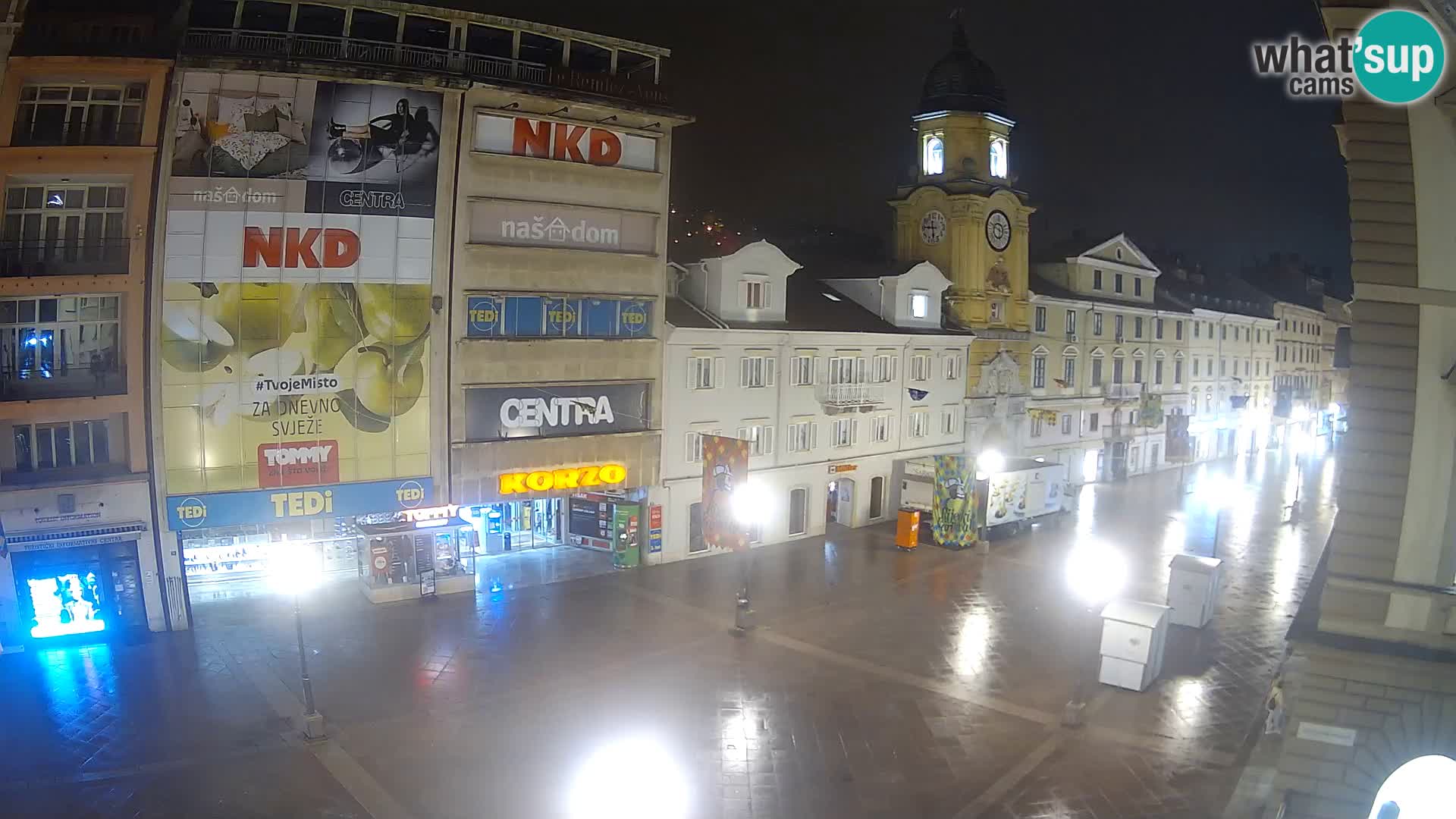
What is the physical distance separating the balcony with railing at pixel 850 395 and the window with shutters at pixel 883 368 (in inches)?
11.8

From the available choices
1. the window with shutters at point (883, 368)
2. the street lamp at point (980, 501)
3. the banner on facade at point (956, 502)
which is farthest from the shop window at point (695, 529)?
the window with shutters at point (883, 368)

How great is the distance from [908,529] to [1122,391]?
2646 cm

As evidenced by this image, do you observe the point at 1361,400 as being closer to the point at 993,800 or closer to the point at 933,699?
the point at 993,800

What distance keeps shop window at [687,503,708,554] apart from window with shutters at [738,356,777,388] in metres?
4.99

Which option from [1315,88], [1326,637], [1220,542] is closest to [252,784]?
[1326,637]

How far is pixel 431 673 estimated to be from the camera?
22.0m

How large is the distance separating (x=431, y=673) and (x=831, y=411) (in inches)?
814

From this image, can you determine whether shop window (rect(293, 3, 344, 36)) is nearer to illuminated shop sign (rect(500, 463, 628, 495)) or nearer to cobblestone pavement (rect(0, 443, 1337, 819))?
illuminated shop sign (rect(500, 463, 628, 495))

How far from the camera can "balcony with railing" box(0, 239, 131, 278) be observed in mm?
23562

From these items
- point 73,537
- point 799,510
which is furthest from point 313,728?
point 799,510

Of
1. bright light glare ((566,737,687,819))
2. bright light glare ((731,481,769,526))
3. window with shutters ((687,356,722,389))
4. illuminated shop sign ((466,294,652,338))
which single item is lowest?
bright light glare ((566,737,687,819))

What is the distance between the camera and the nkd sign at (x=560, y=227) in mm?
28234

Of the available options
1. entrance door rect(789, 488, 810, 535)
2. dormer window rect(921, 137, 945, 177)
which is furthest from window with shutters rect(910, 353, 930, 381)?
dormer window rect(921, 137, 945, 177)

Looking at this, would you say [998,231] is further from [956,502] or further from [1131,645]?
[1131,645]
